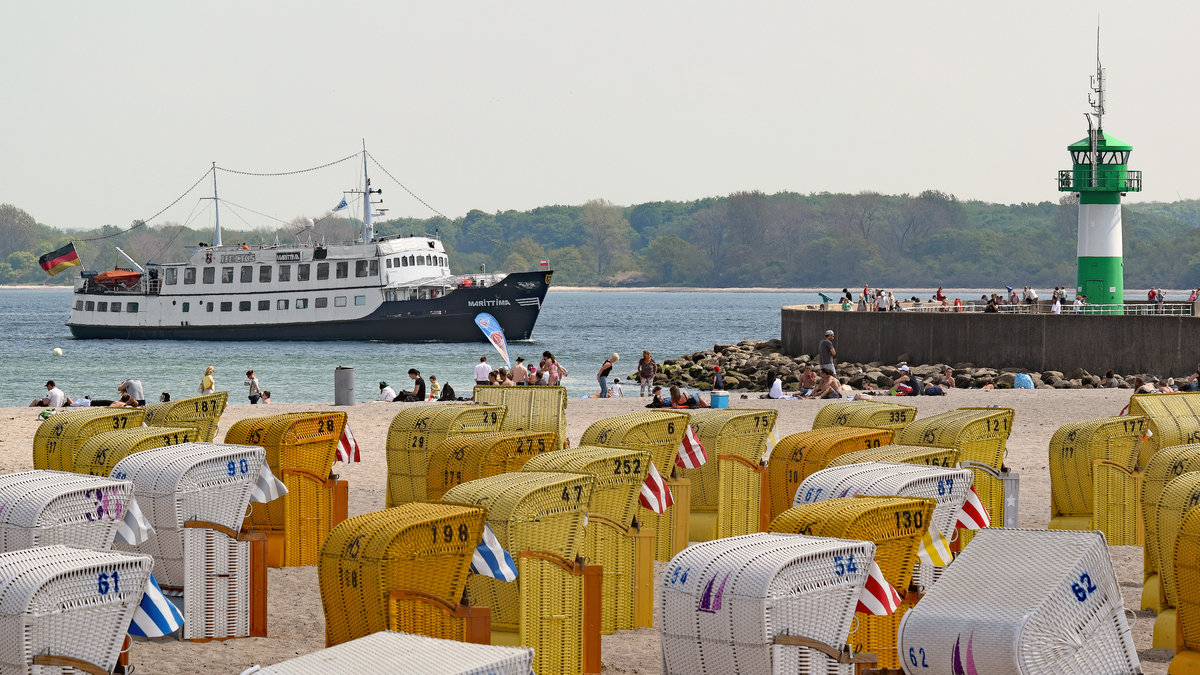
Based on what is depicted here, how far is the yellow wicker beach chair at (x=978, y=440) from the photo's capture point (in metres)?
10.3

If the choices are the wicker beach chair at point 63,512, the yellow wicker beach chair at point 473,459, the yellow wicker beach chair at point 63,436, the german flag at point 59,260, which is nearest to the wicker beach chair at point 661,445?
the yellow wicker beach chair at point 473,459

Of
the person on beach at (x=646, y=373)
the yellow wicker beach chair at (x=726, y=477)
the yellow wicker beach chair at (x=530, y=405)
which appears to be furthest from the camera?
the person on beach at (x=646, y=373)

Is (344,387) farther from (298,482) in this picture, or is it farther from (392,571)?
(392,571)

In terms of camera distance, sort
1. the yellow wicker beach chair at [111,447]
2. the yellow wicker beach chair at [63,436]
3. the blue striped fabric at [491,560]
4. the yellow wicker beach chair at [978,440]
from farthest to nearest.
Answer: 1. the yellow wicker beach chair at [63,436]
2. the yellow wicker beach chair at [978,440]
3. the yellow wicker beach chair at [111,447]
4. the blue striped fabric at [491,560]

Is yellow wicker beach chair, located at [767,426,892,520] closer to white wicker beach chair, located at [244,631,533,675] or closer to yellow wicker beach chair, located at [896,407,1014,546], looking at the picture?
yellow wicker beach chair, located at [896,407,1014,546]

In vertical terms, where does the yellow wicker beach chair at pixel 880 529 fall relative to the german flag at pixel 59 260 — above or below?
below

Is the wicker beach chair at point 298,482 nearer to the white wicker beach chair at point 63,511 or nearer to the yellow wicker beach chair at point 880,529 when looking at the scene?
the white wicker beach chair at point 63,511

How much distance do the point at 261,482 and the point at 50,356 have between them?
65440 millimetres

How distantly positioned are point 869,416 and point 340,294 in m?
57.5

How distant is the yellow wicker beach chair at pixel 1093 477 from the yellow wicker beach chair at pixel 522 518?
4924 mm

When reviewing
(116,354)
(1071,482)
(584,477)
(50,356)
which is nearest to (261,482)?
(584,477)

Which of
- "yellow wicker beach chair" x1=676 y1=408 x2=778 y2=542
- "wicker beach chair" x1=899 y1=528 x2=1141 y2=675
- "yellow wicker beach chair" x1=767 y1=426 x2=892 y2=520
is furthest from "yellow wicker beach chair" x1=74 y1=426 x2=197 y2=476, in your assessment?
"wicker beach chair" x1=899 y1=528 x2=1141 y2=675

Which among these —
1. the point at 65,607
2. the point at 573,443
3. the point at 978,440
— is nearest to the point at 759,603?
the point at 65,607

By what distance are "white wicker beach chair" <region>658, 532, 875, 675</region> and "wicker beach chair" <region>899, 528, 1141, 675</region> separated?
0.39 meters
